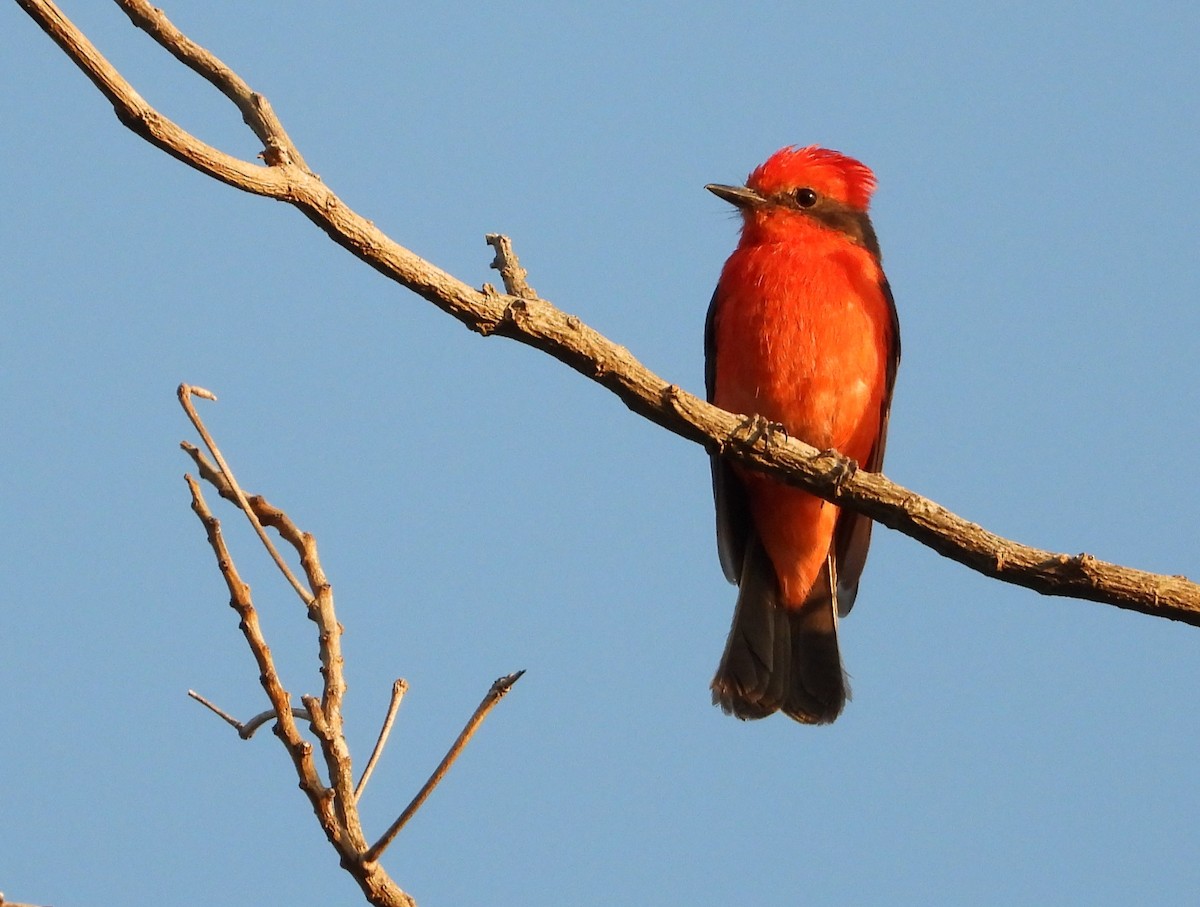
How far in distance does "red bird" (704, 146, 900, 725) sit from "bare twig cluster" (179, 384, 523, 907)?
12.8 ft

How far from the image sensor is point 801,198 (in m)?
7.75

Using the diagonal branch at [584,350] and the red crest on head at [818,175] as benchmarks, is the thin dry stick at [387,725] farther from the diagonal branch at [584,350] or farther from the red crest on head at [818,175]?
the red crest on head at [818,175]

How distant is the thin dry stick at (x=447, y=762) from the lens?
3039mm

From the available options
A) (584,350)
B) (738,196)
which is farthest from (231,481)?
(738,196)

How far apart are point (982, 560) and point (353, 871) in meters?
2.63

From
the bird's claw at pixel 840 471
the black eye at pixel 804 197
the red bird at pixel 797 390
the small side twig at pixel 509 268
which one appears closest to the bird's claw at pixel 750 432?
the bird's claw at pixel 840 471

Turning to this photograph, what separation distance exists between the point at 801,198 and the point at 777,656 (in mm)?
2500

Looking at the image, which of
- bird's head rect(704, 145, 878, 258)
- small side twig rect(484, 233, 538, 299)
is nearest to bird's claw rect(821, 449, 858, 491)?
small side twig rect(484, 233, 538, 299)

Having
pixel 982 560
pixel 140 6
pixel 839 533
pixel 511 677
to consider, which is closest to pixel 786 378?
pixel 839 533

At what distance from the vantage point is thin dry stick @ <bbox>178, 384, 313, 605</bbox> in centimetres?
337

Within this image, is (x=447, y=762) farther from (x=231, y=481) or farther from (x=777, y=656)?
(x=777, y=656)

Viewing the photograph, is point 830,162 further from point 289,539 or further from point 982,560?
point 289,539

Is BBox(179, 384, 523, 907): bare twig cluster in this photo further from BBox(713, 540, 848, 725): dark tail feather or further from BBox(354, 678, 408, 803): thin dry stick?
BBox(713, 540, 848, 725): dark tail feather

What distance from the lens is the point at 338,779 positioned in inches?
125
